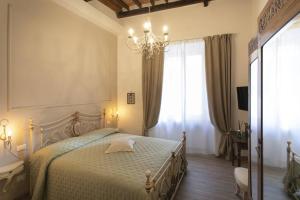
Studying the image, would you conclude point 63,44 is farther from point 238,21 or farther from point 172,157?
point 238,21

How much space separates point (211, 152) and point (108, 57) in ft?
11.7

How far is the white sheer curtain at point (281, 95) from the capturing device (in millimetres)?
990

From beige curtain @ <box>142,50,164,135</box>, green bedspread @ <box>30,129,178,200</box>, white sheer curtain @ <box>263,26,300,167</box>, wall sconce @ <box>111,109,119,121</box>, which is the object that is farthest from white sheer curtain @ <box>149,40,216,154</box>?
white sheer curtain @ <box>263,26,300,167</box>

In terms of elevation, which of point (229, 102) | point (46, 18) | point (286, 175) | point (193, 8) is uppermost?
point (193, 8)

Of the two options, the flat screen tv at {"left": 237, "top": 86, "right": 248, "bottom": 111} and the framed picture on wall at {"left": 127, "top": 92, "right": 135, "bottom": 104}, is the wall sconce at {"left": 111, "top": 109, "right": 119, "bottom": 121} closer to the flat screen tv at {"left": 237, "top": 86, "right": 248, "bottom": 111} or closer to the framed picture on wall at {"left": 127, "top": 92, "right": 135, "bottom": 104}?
the framed picture on wall at {"left": 127, "top": 92, "right": 135, "bottom": 104}

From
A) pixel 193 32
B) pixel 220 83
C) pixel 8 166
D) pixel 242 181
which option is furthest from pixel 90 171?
pixel 193 32

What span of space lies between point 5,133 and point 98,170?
1.48 meters

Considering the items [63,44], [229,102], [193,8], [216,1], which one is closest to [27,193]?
[63,44]

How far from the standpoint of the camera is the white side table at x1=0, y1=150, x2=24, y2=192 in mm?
2328

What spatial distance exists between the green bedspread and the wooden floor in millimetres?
684

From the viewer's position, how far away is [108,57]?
4836 millimetres

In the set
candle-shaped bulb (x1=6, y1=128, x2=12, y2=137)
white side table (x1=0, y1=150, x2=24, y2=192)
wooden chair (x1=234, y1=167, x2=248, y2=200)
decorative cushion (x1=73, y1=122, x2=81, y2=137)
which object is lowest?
wooden chair (x1=234, y1=167, x2=248, y2=200)

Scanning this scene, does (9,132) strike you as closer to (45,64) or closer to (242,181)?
(45,64)

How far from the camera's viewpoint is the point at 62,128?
3.48 m
